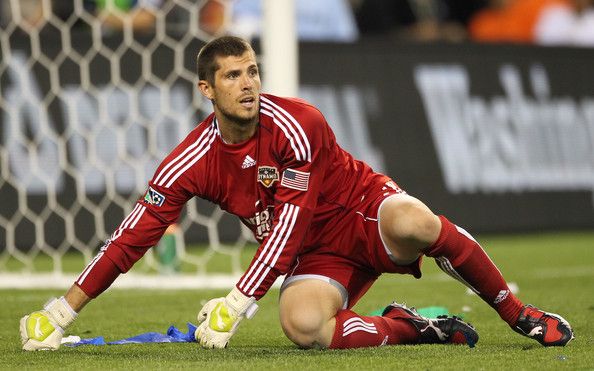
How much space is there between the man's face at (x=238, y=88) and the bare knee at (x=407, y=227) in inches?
21.8

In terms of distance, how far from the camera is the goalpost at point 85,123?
7.71 meters

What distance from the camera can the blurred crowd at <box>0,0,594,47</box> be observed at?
8203mm

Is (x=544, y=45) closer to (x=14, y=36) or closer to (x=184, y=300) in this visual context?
(x=14, y=36)

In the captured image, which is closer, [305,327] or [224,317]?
[224,317]

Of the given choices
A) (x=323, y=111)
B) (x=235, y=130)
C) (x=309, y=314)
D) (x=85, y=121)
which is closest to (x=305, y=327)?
(x=309, y=314)

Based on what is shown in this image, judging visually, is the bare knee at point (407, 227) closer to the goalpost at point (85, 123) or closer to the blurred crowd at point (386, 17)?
the goalpost at point (85, 123)

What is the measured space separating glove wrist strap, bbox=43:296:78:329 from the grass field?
10 cm

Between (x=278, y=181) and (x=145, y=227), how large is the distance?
18.5 inches

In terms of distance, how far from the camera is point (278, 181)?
4.20 meters

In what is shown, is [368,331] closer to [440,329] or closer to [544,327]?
[440,329]

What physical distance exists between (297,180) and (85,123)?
396 centimetres

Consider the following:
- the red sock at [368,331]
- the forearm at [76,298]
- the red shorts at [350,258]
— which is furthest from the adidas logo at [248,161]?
the forearm at [76,298]

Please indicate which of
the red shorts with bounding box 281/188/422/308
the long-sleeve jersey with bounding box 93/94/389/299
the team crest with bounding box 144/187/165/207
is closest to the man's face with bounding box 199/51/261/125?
the long-sleeve jersey with bounding box 93/94/389/299

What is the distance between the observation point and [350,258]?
4430 mm
